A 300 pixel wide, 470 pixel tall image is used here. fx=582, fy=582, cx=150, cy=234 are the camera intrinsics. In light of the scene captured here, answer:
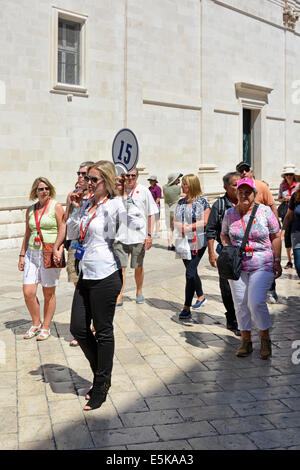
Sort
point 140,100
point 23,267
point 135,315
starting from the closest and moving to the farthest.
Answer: point 23,267
point 135,315
point 140,100

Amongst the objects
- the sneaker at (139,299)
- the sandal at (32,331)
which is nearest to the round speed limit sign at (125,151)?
the sneaker at (139,299)

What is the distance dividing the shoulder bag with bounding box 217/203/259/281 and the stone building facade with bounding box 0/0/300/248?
9.31 m

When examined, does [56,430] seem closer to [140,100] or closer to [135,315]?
[135,315]

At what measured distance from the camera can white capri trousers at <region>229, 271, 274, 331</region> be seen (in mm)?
Result: 5652

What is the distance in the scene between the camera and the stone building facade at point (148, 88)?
14.6 meters

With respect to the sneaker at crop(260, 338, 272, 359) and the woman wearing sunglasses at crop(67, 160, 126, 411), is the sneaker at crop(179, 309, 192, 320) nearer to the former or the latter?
the sneaker at crop(260, 338, 272, 359)

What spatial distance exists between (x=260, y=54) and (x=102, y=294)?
21717 mm

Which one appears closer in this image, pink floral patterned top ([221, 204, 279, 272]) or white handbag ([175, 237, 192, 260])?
pink floral patterned top ([221, 204, 279, 272])

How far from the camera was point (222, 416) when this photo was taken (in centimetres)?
442

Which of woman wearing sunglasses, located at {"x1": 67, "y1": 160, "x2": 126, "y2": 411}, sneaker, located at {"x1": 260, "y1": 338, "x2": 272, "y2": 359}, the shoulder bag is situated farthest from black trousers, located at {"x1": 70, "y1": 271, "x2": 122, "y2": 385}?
sneaker, located at {"x1": 260, "y1": 338, "x2": 272, "y2": 359}

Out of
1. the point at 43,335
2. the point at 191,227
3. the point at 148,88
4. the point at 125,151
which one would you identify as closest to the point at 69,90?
the point at 148,88

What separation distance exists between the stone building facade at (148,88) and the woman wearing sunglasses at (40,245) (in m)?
7.67

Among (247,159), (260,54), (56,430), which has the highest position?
(260,54)

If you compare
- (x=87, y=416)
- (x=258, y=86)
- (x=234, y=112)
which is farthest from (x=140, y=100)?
(x=87, y=416)
